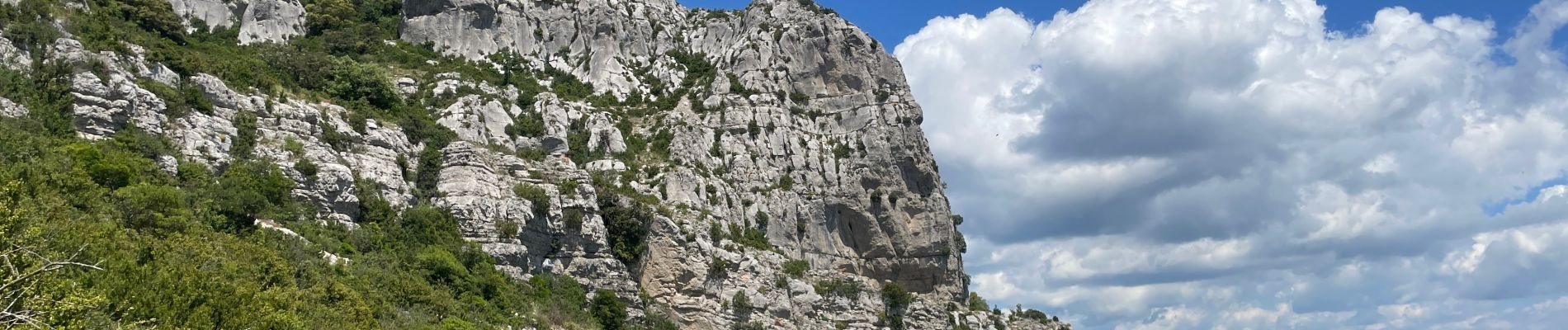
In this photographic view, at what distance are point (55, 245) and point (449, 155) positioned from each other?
33.0 metres

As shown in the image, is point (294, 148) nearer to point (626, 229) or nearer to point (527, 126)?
point (626, 229)

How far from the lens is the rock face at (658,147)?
178ft

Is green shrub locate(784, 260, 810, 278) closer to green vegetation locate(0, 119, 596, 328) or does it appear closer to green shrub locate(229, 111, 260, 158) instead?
green vegetation locate(0, 119, 596, 328)

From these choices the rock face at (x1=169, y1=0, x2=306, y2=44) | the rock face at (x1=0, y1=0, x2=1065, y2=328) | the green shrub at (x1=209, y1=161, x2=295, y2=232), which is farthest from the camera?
the rock face at (x1=169, y1=0, x2=306, y2=44)

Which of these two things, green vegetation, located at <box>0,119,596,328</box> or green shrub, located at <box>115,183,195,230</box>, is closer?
green vegetation, located at <box>0,119,596,328</box>

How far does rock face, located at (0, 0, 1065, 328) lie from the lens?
178 ft

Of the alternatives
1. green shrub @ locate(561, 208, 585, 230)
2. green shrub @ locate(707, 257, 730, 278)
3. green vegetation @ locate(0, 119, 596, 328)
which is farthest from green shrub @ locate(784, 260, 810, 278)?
green vegetation @ locate(0, 119, 596, 328)

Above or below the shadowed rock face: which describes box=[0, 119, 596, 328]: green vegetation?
below

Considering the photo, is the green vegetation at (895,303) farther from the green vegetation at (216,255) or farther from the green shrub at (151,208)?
the green shrub at (151,208)

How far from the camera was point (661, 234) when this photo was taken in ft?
216

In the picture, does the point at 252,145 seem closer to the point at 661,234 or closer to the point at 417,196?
the point at 417,196

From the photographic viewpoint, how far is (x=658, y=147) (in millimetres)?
78000

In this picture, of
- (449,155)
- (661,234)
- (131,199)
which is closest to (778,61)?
(661,234)

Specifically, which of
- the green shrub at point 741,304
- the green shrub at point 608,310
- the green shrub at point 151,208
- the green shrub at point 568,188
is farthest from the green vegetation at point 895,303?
the green shrub at point 151,208
